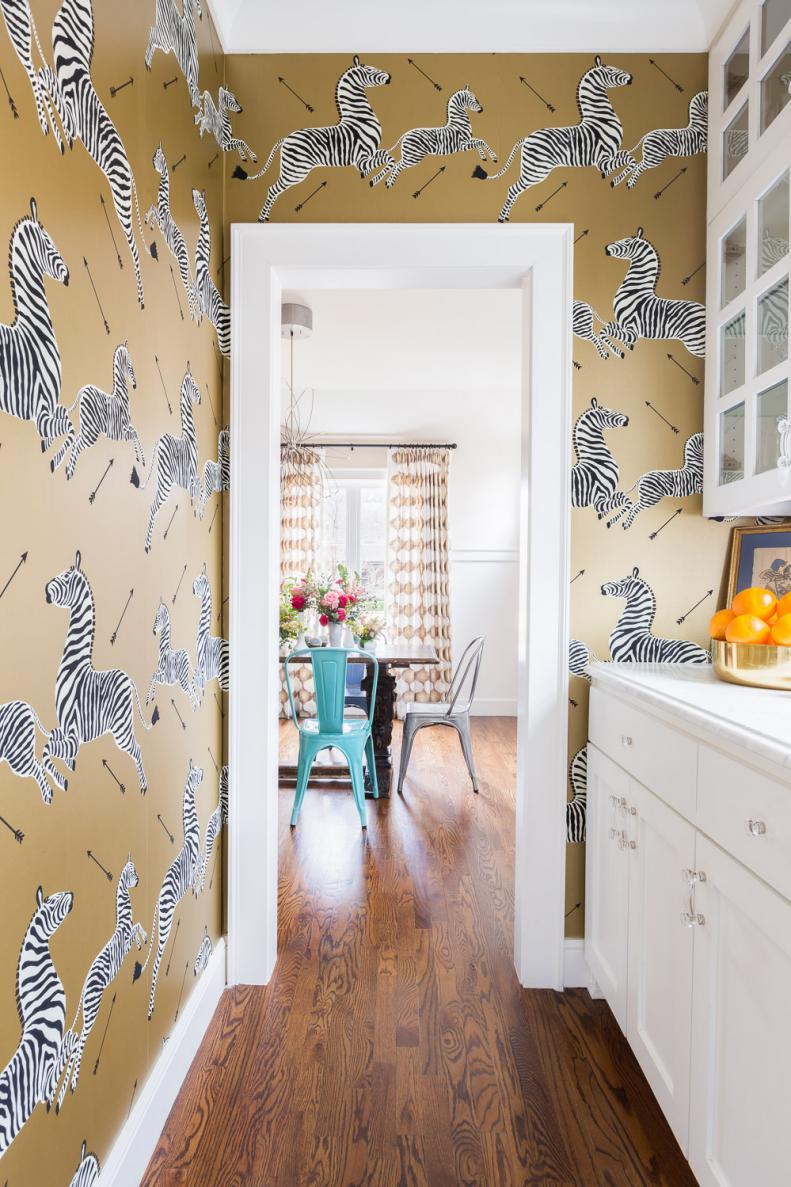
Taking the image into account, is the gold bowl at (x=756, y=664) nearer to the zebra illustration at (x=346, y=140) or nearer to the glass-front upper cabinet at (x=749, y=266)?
the glass-front upper cabinet at (x=749, y=266)

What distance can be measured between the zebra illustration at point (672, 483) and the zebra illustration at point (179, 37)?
156cm

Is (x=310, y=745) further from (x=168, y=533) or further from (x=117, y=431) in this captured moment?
(x=117, y=431)

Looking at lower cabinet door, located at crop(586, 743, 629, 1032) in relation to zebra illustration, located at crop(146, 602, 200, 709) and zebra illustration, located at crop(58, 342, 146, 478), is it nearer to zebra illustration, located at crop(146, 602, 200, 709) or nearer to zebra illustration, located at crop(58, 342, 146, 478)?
zebra illustration, located at crop(146, 602, 200, 709)

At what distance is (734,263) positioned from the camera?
1.91 m

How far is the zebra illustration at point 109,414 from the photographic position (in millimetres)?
1149

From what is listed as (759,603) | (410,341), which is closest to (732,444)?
(759,603)

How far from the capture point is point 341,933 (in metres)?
2.45

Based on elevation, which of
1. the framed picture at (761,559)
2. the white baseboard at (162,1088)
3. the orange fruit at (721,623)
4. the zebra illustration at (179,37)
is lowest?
the white baseboard at (162,1088)

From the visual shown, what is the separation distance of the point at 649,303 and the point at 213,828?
1.95m

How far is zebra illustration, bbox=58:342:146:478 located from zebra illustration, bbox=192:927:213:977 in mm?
1272

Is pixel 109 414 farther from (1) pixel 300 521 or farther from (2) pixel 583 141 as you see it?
(1) pixel 300 521

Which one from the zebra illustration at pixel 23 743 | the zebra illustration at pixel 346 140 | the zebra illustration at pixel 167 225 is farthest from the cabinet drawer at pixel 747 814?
the zebra illustration at pixel 346 140

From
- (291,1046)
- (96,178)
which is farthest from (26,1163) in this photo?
(96,178)

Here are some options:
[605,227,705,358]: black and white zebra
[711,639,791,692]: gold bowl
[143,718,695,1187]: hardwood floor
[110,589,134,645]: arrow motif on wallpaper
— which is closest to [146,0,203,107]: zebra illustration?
[110,589,134,645]: arrow motif on wallpaper
